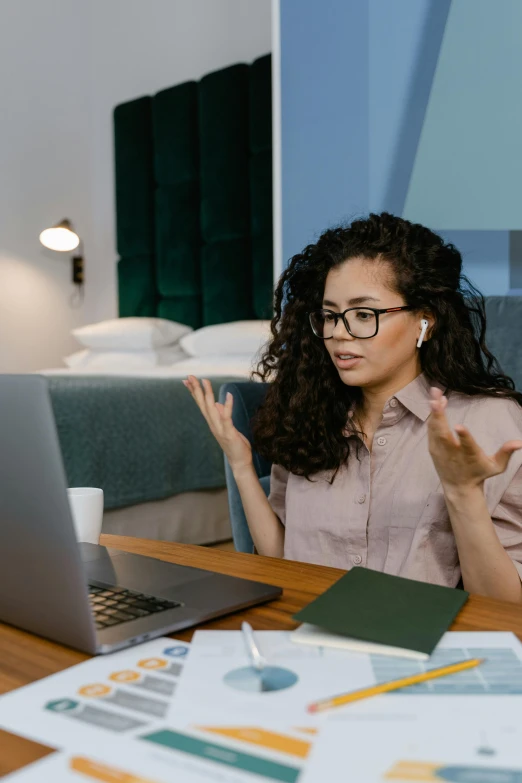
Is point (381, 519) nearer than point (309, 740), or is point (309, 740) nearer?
point (309, 740)

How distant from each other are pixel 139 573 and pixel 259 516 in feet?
1.69

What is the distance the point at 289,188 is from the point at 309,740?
91.5 inches

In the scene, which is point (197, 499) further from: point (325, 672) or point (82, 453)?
point (325, 672)

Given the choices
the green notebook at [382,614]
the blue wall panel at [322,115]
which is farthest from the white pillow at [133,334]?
the green notebook at [382,614]

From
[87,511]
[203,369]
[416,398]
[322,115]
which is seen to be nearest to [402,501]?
[416,398]

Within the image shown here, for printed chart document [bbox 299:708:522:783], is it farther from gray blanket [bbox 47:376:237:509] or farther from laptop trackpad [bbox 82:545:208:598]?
gray blanket [bbox 47:376:237:509]

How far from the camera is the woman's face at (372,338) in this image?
4.17 feet

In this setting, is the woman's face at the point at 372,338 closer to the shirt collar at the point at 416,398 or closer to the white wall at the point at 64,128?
the shirt collar at the point at 416,398

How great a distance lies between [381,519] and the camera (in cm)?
123

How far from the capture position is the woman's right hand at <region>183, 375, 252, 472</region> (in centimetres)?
125

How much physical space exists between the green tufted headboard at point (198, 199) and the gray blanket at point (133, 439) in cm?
99

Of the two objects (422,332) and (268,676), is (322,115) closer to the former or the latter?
(422,332)

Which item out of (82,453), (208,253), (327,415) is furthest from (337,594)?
(208,253)

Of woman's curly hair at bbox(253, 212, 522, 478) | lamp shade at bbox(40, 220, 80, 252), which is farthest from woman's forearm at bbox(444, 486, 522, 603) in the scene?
lamp shade at bbox(40, 220, 80, 252)
